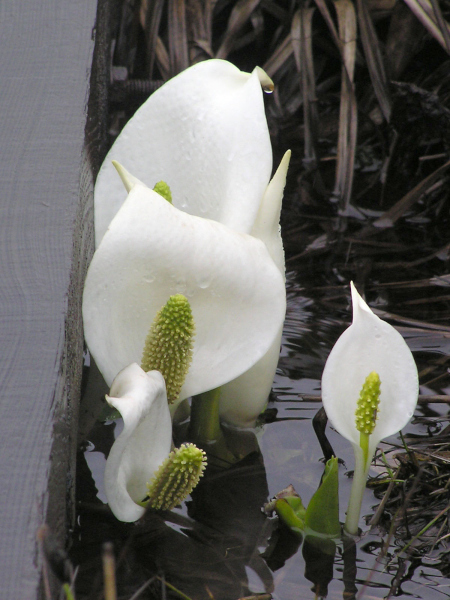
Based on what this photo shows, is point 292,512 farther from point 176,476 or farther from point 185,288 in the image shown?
point 185,288

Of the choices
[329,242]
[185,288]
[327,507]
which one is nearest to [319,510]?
[327,507]

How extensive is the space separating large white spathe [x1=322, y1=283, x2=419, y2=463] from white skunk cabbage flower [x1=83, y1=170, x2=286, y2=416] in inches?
3.0

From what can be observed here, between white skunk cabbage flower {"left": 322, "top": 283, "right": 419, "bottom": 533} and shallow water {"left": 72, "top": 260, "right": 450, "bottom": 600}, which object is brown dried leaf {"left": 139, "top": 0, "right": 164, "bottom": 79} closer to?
shallow water {"left": 72, "top": 260, "right": 450, "bottom": 600}

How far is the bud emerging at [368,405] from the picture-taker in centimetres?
63

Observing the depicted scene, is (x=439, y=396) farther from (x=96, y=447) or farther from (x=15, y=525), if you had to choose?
A: (x=15, y=525)

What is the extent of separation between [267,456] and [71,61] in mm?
686

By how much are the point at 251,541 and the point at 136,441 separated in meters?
0.16

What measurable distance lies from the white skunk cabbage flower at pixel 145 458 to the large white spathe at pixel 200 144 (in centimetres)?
24

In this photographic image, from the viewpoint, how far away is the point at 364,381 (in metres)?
0.69

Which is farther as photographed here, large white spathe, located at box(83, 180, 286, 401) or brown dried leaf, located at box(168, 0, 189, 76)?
brown dried leaf, located at box(168, 0, 189, 76)

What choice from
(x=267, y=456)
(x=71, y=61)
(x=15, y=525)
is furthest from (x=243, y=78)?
(x=15, y=525)

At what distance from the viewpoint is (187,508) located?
2.40 ft

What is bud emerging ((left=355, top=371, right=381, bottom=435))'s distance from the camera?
63 cm

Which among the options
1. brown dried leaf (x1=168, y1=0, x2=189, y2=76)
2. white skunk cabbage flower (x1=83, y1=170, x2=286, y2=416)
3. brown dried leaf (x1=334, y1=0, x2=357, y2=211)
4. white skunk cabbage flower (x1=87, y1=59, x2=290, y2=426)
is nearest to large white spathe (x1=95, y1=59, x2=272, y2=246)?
white skunk cabbage flower (x1=87, y1=59, x2=290, y2=426)
